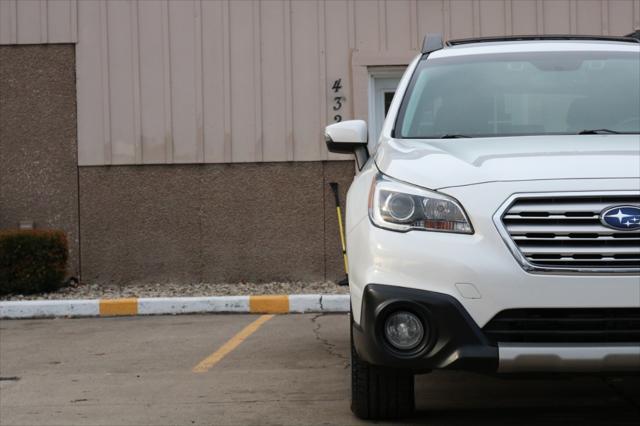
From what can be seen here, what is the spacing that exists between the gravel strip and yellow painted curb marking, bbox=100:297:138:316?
85 cm

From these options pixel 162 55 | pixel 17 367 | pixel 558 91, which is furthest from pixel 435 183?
pixel 162 55

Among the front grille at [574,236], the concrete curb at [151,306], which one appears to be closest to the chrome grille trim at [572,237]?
the front grille at [574,236]

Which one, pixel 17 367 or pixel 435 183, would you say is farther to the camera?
pixel 17 367

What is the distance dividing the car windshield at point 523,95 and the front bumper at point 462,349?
3.84 feet

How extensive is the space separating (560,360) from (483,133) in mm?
1394

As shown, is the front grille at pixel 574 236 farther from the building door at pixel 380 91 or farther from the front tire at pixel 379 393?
the building door at pixel 380 91

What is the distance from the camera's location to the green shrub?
33.4ft

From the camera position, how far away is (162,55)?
11.3 m

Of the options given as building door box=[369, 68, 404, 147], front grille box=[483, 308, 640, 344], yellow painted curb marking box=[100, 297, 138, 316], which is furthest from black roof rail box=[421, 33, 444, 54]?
building door box=[369, 68, 404, 147]

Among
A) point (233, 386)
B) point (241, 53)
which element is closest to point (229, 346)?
point (233, 386)

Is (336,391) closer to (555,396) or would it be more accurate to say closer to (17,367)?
(555,396)

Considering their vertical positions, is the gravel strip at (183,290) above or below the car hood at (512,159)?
below

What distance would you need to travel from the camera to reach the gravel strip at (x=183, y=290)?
10.6 m

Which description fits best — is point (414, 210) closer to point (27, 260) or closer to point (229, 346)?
point (229, 346)
